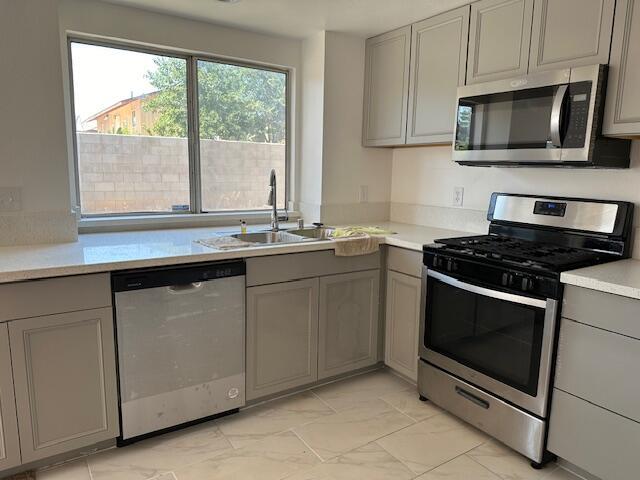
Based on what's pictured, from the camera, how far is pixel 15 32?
2094 millimetres

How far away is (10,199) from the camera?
2164mm

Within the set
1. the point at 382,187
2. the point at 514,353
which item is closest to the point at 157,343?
the point at 514,353

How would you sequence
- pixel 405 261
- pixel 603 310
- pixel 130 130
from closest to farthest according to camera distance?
pixel 603 310 → pixel 405 261 → pixel 130 130

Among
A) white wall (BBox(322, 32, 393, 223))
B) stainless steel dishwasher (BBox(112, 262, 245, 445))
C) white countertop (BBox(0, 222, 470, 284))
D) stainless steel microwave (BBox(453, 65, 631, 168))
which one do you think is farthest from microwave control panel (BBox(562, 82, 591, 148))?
stainless steel dishwasher (BBox(112, 262, 245, 445))

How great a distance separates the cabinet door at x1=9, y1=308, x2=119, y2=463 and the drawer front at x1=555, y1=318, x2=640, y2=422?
1901 millimetres

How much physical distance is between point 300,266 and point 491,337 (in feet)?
3.31

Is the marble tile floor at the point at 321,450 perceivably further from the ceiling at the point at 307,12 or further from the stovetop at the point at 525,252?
the ceiling at the point at 307,12

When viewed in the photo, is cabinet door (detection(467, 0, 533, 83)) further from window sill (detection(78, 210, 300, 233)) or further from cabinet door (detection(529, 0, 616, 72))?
window sill (detection(78, 210, 300, 233))

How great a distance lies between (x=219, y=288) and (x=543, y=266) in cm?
145

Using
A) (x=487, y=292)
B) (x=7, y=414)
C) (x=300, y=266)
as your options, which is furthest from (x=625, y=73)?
(x=7, y=414)

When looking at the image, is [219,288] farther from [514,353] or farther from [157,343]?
[514,353]

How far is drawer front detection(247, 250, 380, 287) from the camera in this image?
2.24 m

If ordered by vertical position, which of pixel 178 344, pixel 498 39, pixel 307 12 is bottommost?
pixel 178 344

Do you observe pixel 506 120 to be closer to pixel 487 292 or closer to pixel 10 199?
pixel 487 292
